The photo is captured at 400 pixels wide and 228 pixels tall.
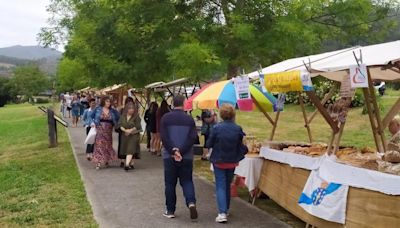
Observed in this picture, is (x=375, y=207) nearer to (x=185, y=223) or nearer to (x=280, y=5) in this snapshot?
(x=185, y=223)

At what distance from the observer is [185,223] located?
7.38 meters

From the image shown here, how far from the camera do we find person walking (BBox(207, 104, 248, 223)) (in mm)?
7355

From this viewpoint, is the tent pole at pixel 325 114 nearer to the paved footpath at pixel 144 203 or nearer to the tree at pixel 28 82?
the paved footpath at pixel 144 203

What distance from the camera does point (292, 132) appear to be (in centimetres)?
2291

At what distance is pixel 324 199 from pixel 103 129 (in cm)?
773

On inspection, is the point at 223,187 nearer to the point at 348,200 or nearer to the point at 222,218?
the point at 222,218

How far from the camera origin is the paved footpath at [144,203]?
7.42m

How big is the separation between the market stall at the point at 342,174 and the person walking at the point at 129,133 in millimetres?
4989

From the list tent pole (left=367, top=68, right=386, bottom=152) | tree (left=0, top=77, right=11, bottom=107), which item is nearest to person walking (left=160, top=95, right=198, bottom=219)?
tent pole (left=367, top=68, right=386, bottom=152)

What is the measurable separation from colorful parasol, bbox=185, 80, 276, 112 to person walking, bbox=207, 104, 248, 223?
1.82 metres

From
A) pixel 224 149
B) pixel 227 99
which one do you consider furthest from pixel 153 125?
pixel 224 149

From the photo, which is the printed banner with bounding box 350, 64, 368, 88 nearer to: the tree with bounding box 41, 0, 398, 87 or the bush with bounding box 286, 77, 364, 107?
the tree with bounding box 41, 0, 398, 87

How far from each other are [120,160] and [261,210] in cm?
668

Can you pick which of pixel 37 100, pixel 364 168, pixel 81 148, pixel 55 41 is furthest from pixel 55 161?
pixel 37 100
